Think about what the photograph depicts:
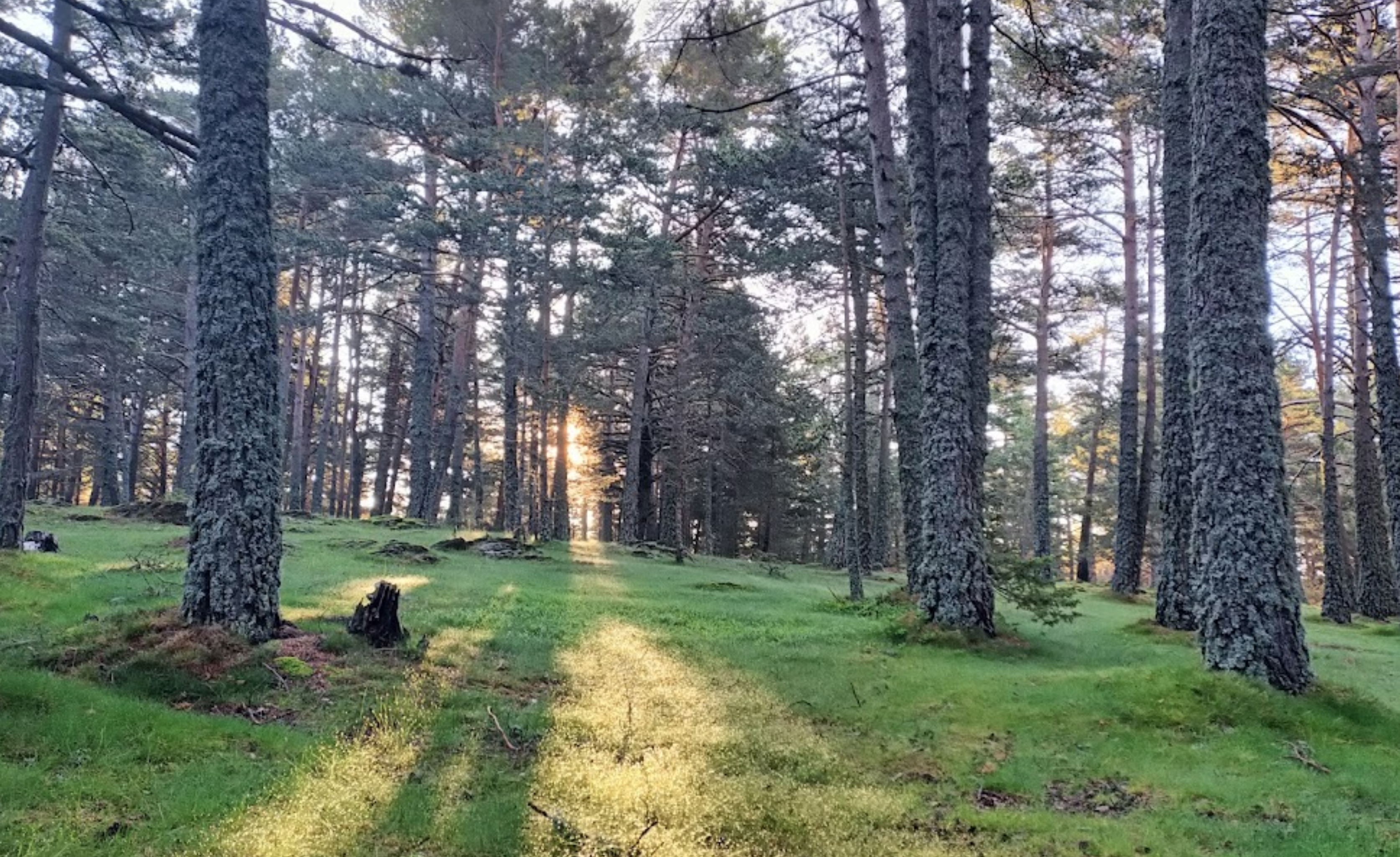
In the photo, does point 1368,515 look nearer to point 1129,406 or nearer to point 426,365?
point 1129,406

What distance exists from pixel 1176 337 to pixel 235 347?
12229mm

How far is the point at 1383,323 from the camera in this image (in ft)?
43.7

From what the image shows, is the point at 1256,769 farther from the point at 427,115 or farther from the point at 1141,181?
the point at 427,115

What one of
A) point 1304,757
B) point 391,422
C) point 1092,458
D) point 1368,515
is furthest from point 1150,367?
point 391,422

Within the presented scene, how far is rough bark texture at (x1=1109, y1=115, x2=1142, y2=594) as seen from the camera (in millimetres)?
18516

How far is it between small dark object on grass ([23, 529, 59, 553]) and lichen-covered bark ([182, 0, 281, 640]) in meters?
7.84

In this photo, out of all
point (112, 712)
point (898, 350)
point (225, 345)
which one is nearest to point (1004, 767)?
point (112, 712)

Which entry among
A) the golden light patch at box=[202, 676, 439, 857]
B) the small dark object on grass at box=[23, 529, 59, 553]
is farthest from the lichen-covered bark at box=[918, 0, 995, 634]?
the small dark object on grass at box=[23, 529, 59, 553]

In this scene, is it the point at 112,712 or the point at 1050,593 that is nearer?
the point at 112,712

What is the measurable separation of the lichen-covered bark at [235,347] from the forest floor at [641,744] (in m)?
0.58

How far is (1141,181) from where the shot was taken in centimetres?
2155

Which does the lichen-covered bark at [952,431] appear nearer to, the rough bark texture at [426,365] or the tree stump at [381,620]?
the tree stump at [381,620]

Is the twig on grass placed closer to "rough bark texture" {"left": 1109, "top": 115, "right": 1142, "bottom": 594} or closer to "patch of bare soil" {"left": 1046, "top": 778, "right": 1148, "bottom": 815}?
"patch of bare soil" {"left": 1046, "top": 778, "right": 1148, "bottom": 815}

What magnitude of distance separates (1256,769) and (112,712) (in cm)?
791
